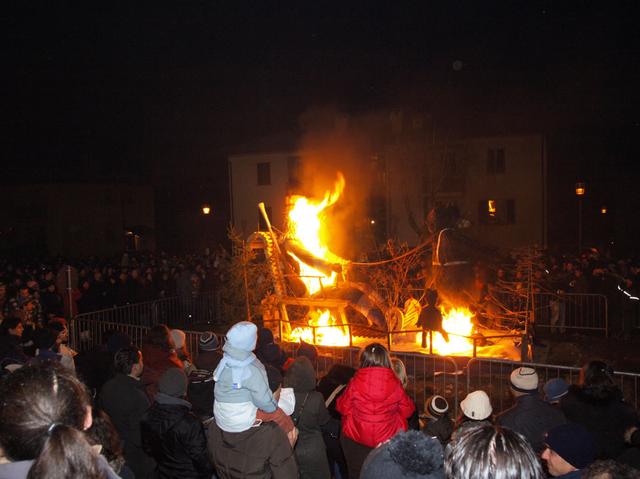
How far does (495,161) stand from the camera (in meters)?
31.9

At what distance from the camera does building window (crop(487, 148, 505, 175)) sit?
31.8m

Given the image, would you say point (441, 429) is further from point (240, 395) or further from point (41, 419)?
point (41, 419)

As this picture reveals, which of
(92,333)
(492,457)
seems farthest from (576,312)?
(492,457)

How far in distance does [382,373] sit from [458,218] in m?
7.43

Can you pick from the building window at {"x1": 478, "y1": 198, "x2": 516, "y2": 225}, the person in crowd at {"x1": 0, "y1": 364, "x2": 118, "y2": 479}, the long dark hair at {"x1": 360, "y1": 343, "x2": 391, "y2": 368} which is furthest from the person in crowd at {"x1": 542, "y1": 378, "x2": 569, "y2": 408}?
the building window at {"x1": 478, "y1": 198, "x2": 516, "y2": 225}

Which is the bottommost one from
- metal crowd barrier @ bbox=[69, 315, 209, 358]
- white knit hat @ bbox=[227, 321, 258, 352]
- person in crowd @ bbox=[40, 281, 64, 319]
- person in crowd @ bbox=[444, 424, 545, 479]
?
metal crowd barrier @ bbox=[69, 315, 209, 358]

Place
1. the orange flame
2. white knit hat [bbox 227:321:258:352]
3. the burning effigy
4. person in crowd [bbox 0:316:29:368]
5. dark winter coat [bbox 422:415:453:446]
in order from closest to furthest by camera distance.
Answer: white knit hat [bbox 227:321:258:352] < dark winter coat [bbox 422:415:453:446] < person in crowd [bbox 0:316:29:368] < the orange flame < the burning effigy

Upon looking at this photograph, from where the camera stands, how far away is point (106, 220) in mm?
41625

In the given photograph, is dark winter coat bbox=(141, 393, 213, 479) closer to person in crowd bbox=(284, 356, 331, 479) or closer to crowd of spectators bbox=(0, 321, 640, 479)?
crowd of spectators bbox=(0, 321, 640, 479)

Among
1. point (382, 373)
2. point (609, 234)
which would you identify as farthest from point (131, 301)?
point (609, 234)

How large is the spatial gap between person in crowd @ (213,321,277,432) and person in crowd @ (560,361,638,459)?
2.52m

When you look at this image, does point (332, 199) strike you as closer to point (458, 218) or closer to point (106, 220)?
point (458, 218)

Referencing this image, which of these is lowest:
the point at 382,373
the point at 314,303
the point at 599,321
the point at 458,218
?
the point at 599,321

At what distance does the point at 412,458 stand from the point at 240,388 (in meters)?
1.52
